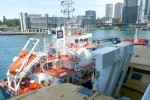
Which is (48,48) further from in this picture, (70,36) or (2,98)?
(2,98)

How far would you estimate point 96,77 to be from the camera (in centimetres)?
707

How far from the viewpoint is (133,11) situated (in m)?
156

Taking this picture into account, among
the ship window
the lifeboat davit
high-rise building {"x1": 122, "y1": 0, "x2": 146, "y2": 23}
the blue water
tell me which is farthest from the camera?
high-rise building {"x1": 122, "y1": 0, "x2": 146, "y2": 23}

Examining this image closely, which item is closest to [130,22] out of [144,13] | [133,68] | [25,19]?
[144,13]

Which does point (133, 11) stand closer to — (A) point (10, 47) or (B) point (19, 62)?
(A) point (10, 47)

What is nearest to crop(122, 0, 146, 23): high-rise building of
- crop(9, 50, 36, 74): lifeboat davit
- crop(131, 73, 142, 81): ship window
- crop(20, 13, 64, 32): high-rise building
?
crop(20, 13, 64, 32): high-rise building

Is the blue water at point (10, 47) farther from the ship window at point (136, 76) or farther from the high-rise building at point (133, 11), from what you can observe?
the high-rise building at point (133, 11)

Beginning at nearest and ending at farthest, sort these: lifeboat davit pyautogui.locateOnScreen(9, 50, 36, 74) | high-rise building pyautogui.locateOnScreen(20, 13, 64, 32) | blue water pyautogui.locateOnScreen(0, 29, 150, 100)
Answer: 1. lifeboat davit pyautogui.locateOnScreen(9, 50, 36, 74)
2. blue water pyautogui.locateOnScreen(0, 29, 150, 100)
3. high-rise building pyautogui.locateOnScreen(20, 13, 64, 32)

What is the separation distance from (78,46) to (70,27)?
3.78 metres

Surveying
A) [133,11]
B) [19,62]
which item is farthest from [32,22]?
[133,11]

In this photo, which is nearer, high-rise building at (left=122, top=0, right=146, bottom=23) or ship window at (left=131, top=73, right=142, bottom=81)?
ship window at (left=131, top=73, right=142, bottom=81)

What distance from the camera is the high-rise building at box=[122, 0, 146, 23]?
154 meters

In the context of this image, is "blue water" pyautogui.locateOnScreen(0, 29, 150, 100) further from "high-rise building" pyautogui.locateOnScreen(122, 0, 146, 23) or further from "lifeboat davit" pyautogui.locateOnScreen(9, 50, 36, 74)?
"high-rise building" pyautogui.locateOnScreen(122, 0, 146, 23)

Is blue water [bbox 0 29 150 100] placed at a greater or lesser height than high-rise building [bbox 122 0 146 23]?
lesser
